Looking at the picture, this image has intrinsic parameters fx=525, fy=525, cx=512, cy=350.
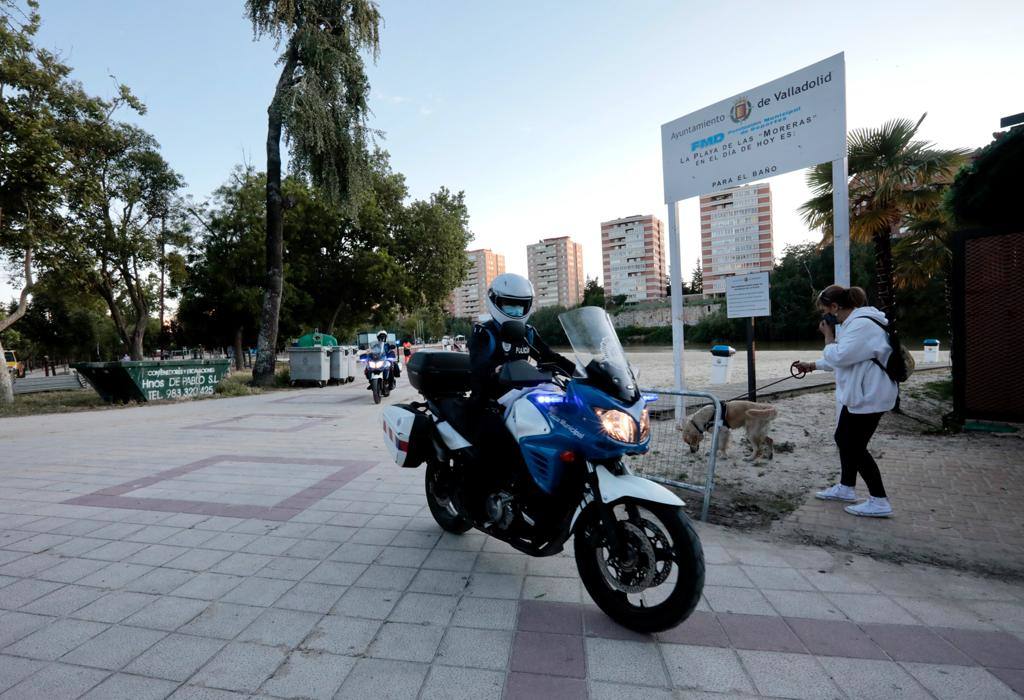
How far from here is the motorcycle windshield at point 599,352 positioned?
95.0 inches

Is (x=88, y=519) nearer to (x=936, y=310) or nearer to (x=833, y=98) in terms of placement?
(x=833, y=98)

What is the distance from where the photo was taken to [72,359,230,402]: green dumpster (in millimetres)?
11742

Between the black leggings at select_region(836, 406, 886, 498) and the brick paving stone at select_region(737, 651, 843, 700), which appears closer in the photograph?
the brick paving stone at select_region(737, 651, 843, 700)

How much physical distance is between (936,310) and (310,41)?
41.3m

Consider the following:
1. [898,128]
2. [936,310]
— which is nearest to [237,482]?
[898,128]

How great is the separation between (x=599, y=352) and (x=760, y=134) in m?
4.85

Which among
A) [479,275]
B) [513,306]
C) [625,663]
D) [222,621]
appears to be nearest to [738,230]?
[513,306]

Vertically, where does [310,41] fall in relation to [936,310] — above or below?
above

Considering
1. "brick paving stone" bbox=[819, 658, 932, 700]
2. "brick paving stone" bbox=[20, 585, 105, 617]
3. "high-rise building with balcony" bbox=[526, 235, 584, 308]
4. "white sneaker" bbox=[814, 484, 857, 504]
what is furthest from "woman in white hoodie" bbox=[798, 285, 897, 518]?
"high-rise building with balcony" bbox=[526, 235, 584, 308]

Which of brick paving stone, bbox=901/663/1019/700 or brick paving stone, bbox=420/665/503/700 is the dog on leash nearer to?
brick paving stone, bbox=901/663/1019/700

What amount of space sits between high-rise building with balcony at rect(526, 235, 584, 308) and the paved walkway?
12277cm

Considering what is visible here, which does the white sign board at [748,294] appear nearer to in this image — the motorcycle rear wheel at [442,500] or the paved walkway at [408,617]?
the paved walkway at [408,617]

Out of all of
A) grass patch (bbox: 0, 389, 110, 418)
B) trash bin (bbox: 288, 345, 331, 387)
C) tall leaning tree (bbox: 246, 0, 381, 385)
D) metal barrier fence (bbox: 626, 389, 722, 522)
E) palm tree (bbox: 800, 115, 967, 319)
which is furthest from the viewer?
trash bin (bbox: 288, 345, 331, 387)

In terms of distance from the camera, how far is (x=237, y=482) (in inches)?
199
